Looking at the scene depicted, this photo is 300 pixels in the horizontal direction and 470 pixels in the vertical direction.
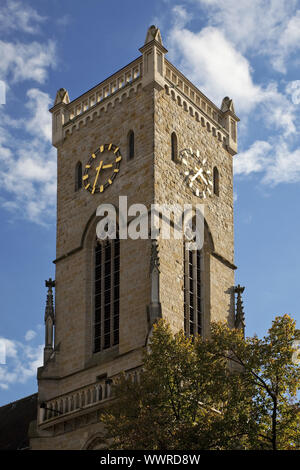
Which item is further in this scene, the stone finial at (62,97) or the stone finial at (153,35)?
the stone finial at (62,97)

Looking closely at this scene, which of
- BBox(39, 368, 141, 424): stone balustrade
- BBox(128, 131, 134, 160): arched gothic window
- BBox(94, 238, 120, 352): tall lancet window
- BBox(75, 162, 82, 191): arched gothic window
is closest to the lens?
BBox(39, 368, 141, 424): stone balustrade

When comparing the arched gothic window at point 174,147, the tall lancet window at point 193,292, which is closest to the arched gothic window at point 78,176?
the arched gothic window at point 174,147

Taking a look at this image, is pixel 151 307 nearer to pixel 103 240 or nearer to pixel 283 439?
pixel 103 240

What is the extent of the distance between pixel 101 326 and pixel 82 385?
2.63 meters

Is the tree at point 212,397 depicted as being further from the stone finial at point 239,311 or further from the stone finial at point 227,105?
the stone finial at point 227,105

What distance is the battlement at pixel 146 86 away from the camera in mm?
46656

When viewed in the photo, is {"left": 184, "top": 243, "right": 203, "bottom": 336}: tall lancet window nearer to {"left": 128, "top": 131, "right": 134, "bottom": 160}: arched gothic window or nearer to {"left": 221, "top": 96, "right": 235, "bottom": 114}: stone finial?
{"left": 128, "top": 131, "right": 134, "bottom": 160}: arched gothic window

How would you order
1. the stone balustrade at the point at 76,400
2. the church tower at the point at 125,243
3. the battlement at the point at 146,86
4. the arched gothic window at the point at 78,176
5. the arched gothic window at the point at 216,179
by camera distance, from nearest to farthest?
the stone balustrade at the point at 76,400, the church tower at the point at 125,243, the battlement at the point at 146,86, the arched gothic window at the point at 78,176, the arched gothic window at the point at 216,179

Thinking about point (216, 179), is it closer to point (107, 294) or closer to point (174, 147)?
point (174, 147)

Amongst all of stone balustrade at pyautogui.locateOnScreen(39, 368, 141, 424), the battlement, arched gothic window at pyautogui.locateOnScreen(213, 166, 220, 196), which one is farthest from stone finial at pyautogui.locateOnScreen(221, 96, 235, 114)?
stone balustrade at pyautogui.locateOnScreen(39, 368, 141, 424)

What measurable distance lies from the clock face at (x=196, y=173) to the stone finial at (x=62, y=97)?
24.4 feet

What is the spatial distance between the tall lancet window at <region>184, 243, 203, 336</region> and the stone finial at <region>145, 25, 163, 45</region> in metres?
9.40

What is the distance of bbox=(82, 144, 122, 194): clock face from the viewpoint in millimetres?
46000

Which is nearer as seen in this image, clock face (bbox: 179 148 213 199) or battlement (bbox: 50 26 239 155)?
clock face (bbox: 179 148 213 199)
